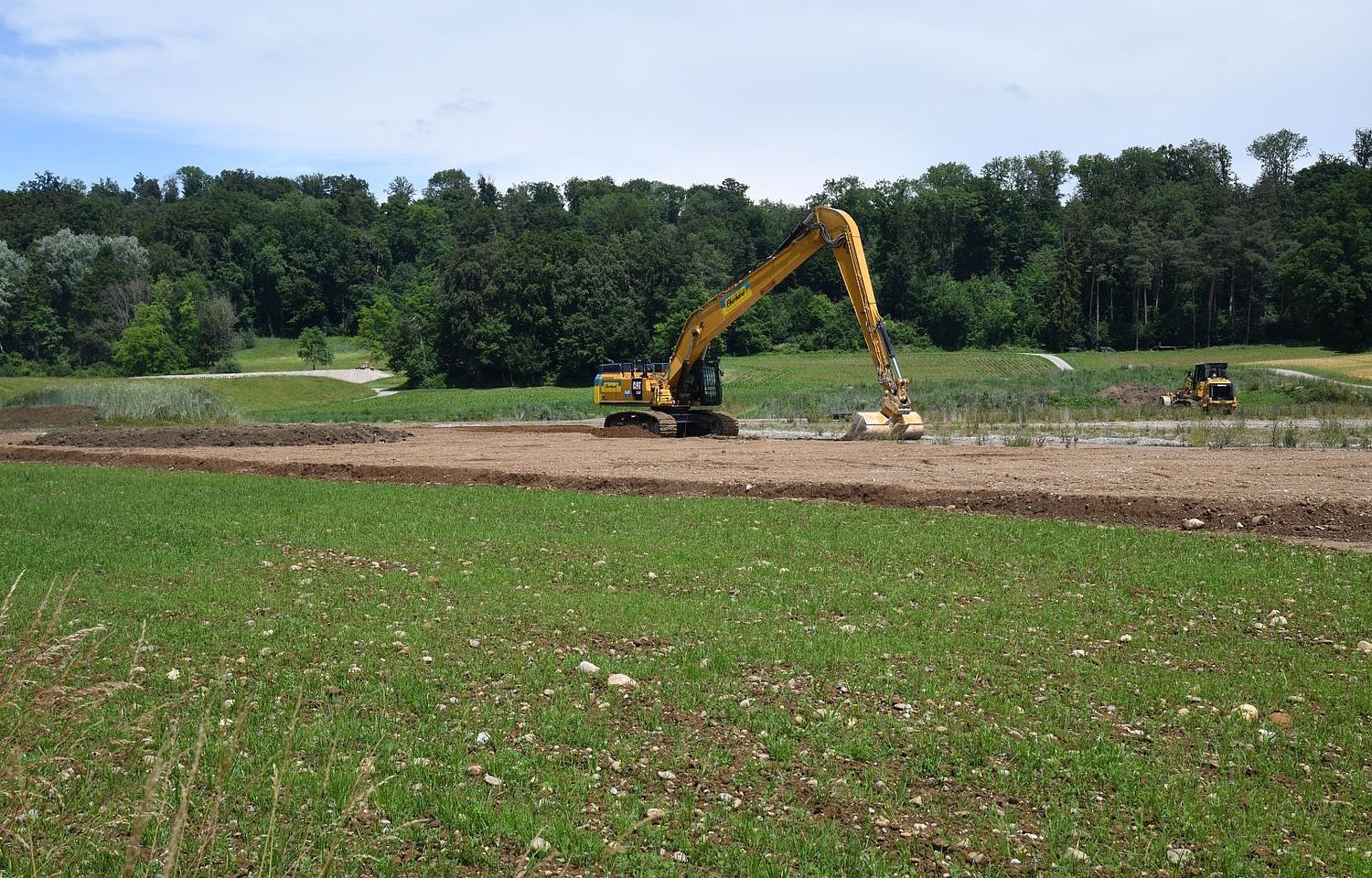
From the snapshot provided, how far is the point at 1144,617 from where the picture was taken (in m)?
10.4

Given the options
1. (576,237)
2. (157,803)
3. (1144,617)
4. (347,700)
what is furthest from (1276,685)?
(576,237)

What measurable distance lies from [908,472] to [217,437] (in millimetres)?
22994

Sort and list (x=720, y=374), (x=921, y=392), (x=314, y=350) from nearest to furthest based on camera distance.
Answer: (x=720, y=374)
(x=921, y=392)
(x=314, y=350)

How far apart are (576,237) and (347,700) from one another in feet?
302

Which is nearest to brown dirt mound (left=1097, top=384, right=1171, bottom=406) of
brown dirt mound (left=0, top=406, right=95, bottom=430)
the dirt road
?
the dirt road

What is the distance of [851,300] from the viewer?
3105cm

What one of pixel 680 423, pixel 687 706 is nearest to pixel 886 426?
pixel 680 423

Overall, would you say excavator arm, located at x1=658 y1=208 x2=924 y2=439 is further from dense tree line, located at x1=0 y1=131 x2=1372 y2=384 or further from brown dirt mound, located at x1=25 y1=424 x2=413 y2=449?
dense tree line, located at x1=0 y1=131 x2=1372 y2=384

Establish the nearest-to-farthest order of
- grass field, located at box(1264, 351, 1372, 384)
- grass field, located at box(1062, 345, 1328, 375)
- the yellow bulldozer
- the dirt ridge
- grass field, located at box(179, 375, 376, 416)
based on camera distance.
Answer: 1. the dirt ridge
2. the yellow bulldozer
3. grass field, located at box(1264, 351, 1372, 384)
4. grass field, located at box(179, 375, 376, 416)
5. grass field, located at box(1062, 345, 1328, 375)

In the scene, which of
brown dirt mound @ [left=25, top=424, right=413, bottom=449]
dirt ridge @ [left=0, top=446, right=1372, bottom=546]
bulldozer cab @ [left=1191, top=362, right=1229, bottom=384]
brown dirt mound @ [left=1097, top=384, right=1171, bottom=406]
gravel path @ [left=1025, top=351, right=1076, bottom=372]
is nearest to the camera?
dirt ridge @ [left=0, top=446, right=1372, bottom=546]

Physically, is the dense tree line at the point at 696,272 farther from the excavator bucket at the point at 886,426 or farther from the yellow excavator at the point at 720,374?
the excavator bucket at the point at 886,426

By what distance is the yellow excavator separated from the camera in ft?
97.9

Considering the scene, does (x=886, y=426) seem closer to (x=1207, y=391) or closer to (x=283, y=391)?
(x=1207, y=391)

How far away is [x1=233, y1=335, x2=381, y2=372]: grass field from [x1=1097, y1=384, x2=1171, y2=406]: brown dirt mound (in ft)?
258
